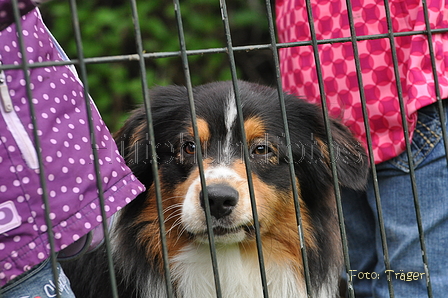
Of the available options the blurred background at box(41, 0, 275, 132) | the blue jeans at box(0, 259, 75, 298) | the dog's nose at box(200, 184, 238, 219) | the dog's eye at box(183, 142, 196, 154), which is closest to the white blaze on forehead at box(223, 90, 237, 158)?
the dog's eye at box(183, 142, 196, 154)

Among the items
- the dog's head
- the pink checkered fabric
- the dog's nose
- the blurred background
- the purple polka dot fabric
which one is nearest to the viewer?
the purple polka dot fabric

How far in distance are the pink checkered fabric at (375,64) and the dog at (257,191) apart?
6.0 inches

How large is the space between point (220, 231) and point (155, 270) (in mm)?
512

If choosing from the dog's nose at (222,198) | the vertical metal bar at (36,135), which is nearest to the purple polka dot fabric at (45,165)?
the vertical metal bar at (36,135)

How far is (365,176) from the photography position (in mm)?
2508

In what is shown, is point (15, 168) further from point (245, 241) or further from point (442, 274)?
point (442, 274)

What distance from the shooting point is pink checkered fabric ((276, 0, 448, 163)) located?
2.32 metres

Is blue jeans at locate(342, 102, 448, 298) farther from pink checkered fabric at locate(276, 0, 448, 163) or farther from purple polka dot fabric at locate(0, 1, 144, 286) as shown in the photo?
purple polka dot fabric at locate(0, 1, 144, 286)

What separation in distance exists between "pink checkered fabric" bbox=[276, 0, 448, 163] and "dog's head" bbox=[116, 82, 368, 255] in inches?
5.8

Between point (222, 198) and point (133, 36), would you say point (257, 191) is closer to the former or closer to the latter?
point (222, 198)

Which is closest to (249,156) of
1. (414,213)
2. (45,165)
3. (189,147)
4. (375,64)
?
(189,147)

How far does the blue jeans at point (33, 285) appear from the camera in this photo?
1.72 metres

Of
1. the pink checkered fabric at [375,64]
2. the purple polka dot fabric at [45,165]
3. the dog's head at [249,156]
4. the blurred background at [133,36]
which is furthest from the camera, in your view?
the blurred background at [133,36]

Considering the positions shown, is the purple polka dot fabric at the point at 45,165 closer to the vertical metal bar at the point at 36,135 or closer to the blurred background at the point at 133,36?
the vertical metal bar at the point at 36,135
